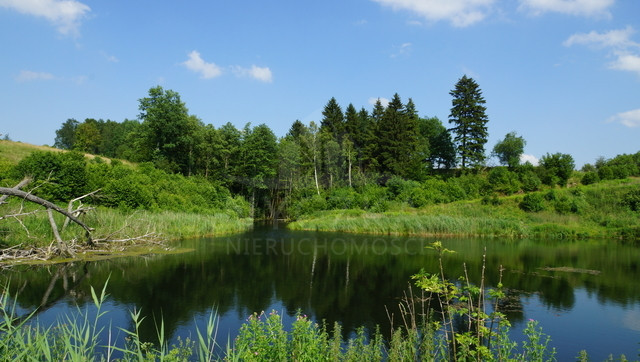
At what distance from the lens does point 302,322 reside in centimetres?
526

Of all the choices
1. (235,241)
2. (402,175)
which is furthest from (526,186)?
(235,241)

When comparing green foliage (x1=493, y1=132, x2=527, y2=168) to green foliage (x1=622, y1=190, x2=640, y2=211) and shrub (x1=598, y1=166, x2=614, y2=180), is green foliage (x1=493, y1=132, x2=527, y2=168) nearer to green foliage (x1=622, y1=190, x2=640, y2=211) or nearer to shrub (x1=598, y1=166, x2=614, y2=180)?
shrub (x1=598, y1=166, x2=614, y2=180)

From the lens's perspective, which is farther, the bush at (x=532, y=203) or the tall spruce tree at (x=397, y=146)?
the tall spruce tree at (x=397, y=146)

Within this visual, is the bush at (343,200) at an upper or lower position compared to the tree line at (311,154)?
lower

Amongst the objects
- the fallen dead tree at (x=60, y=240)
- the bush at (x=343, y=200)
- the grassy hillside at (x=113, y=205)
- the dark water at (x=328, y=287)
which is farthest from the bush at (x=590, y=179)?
the fallen dead tree at (x=60, y=240)

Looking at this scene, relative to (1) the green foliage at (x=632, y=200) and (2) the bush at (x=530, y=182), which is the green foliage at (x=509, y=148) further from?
(1) the green foliage at (x=632, y=200)

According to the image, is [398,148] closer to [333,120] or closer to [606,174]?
[333,120]

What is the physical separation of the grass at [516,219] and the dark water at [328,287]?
332 inches

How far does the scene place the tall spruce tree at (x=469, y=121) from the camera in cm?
4891

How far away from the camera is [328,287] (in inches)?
490

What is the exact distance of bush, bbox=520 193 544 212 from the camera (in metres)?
34.1

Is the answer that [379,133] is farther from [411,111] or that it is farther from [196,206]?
[196,206]

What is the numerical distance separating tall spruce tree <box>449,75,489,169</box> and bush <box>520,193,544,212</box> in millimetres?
13938

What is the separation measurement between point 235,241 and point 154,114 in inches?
1066
